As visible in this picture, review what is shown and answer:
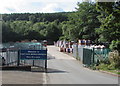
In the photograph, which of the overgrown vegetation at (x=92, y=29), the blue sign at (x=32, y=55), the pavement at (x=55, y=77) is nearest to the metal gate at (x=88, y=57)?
the overgrown vegetation at (x=92, y=29)

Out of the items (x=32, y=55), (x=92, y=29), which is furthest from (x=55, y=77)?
(x=92, y=29)

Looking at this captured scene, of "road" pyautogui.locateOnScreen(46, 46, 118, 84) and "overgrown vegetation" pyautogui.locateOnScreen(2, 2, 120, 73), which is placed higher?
"overgrown vegetation" pyautogui.locateOnScreen(2, 2, 120, 73)

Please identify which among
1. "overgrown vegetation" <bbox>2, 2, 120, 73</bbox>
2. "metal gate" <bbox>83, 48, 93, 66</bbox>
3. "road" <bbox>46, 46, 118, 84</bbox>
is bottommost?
"road" <bbox>46, 46, 118, 84</bbox>

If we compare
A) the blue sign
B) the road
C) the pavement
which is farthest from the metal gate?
the blue sign

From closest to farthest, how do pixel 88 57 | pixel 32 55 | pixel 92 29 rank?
pixel 32 55
pixel 88 57
pixel 92 29

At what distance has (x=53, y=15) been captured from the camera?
193 m

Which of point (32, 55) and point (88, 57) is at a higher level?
point (32, 55)

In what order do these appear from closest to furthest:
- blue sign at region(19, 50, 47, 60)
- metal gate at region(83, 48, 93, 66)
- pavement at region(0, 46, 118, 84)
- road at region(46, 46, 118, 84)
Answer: pavement at region(0, 46, 118, 84)
road at region(46, 46, 118, 84)
blue sign at region(19, 50, 47, 60)
metal gate at region(83, 48, 93, 66)

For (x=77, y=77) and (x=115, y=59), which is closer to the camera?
(x=77, y=77)

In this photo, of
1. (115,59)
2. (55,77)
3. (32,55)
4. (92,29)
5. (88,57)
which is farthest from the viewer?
(92,29)

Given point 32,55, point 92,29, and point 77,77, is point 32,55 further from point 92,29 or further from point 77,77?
point 92,29

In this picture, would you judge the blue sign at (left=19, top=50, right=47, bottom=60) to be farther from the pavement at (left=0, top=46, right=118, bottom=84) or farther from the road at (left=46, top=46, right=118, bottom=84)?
the pavement at (left=0, top=46, right=118, bottom=84)

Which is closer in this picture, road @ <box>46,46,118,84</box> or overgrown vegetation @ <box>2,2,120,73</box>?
road @ <box>46,46,118,84</box>

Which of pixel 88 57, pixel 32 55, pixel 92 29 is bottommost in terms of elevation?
pixel 88 57
